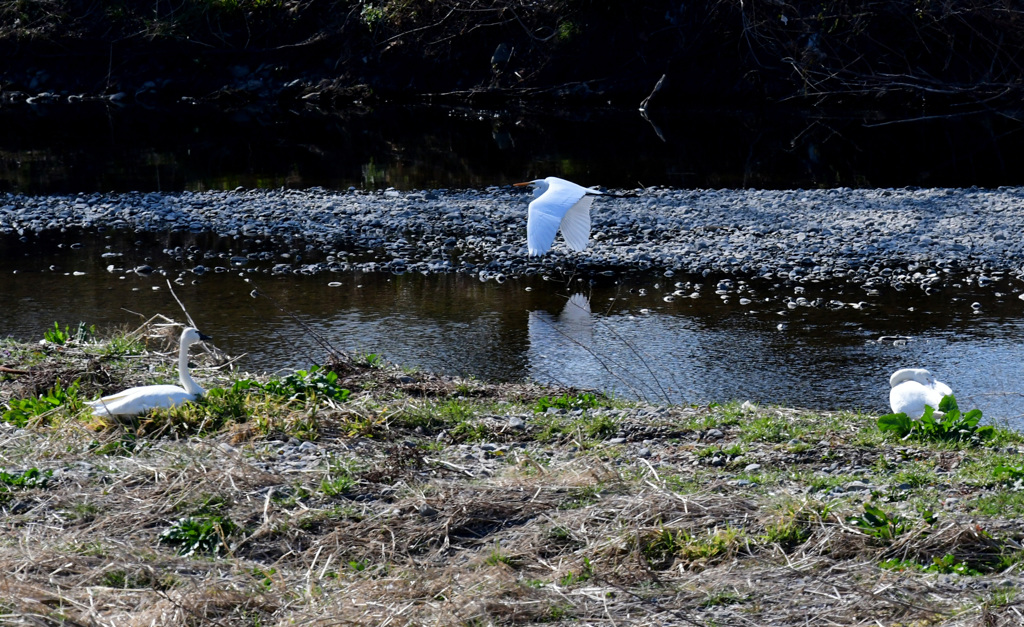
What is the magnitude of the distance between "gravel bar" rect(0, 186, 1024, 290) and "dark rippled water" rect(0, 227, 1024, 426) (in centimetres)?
62

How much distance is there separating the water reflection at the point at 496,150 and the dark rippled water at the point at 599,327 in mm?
6159

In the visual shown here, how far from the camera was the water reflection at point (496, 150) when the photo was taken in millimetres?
18312

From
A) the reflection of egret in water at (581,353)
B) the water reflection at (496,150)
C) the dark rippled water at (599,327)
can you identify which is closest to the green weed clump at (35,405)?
the dark rippled water at (599,327)

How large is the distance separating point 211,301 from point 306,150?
12.1 metres

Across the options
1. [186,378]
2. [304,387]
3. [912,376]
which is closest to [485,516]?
[304,387]

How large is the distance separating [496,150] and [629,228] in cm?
891

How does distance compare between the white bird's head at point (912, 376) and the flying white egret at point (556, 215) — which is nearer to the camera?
the white bird's head at point (912, 376)

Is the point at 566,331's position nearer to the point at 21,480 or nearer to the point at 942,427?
the point at 942,427

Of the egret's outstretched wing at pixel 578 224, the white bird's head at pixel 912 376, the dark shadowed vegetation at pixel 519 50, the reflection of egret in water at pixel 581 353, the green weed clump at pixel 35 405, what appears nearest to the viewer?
the green weed clump at pixel 35 405

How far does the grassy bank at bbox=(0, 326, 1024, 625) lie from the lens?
12.0ft

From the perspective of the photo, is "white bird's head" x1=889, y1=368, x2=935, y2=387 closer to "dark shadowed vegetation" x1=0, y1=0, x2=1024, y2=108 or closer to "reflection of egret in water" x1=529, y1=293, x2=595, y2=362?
"reflection of egret in water" x1=529, y1=293, x2=595, y2=362

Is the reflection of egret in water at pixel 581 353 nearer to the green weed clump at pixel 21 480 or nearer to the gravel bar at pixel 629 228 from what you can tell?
the gravel bar at pixel 629 228

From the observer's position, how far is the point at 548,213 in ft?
32.3

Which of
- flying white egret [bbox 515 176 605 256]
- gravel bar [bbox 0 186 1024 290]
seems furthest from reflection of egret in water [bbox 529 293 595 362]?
gravel bar [bbox 0 186 1024 290]
